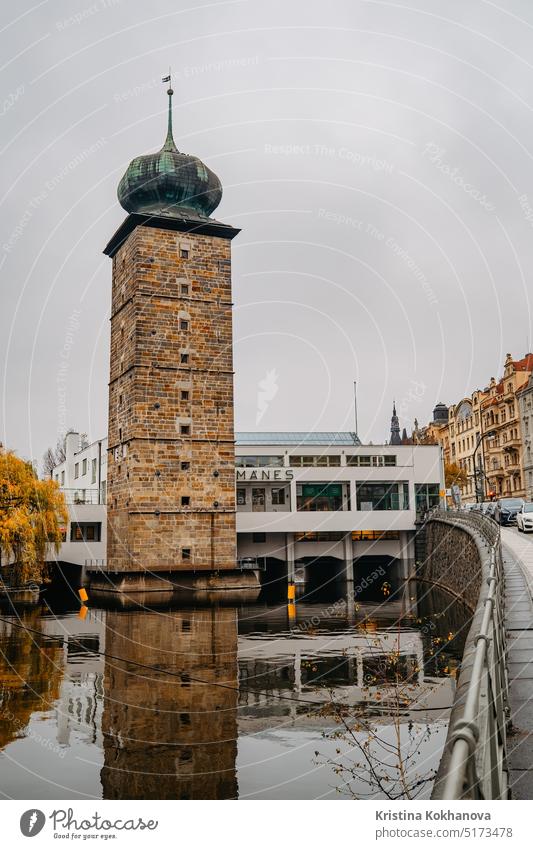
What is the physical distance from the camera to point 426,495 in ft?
217

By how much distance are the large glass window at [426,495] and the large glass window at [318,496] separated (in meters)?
7.23

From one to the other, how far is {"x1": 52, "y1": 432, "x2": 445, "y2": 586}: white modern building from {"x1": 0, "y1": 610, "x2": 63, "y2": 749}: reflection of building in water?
3139cm

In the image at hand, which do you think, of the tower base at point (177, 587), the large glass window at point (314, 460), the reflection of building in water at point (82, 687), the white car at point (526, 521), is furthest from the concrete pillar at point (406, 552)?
the reflection of building in water at point (82, 687)

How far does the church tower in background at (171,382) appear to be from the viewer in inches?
1924

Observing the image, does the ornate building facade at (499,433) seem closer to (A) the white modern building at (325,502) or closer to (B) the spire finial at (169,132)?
(A) the white modern building at (325,502)

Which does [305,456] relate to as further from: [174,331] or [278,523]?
[174,331]

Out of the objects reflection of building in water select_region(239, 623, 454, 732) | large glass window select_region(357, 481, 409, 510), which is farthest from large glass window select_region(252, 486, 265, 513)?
reflection of building in water select_region(239, 623, 454, 732)

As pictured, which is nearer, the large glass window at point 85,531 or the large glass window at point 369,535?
the large glass window at point 85,531

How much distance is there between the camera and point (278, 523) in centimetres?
6034

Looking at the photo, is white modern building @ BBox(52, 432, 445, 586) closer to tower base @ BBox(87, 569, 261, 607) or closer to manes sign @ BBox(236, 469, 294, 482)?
manes sign @ BBox(236, 469, 294, 482)

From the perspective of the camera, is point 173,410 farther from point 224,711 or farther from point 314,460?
point 224,711

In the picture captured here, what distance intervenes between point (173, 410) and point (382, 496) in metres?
21.2
